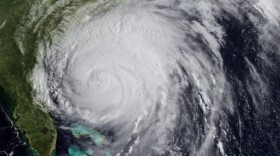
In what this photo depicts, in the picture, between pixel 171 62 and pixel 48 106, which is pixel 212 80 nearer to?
pixel 171 62

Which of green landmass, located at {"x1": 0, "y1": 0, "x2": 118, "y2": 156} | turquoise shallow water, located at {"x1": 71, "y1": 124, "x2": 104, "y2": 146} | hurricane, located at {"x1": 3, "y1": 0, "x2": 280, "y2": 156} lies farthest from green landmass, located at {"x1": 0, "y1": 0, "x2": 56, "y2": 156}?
turquoise shallow water, located at {"x1": 71, "y1": 124, "x2": 104, "y2": 146}

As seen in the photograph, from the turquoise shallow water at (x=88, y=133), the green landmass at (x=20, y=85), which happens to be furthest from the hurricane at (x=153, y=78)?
the green landmass at (x=20, y=85)

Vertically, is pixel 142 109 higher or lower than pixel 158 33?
lower

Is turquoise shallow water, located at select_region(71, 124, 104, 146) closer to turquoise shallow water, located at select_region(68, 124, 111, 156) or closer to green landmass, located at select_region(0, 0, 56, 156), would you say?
turquoise shallow water, located at select_region(68, 124, 111, 156)

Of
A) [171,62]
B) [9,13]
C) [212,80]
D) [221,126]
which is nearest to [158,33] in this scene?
[171,62]

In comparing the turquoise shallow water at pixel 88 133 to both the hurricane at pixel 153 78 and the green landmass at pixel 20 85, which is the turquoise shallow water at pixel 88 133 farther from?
the green landmass at pixel 20 85
